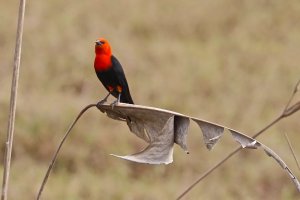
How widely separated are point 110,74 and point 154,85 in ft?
14.2

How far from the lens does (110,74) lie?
2264mm

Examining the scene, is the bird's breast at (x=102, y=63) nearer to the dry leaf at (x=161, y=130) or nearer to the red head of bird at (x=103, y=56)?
the red head of bird at (x=103, y=56)

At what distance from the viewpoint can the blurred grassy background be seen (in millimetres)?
5160

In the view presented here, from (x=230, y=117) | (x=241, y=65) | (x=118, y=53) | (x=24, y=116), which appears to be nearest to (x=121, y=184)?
(x=24, y=116)

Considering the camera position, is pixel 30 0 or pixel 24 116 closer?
pixel 24 116

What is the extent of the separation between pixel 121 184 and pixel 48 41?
2.43 m

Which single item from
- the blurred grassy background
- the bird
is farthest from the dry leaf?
the blurred grassy background

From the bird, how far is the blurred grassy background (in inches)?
98.3

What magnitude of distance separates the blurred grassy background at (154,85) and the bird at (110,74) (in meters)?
2.50

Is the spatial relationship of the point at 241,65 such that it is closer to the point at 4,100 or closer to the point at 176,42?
the point at 176,42

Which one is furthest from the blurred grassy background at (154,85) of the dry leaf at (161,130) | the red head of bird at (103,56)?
the dry leaf at (161,130)

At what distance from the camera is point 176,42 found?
7.64 metres

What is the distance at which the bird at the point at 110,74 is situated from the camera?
89.0 inches

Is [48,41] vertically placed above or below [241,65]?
above
